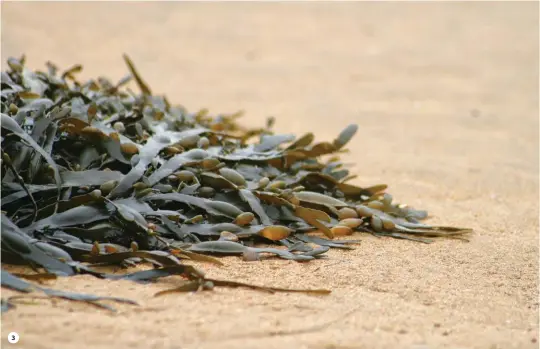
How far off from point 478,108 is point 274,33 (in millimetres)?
2388

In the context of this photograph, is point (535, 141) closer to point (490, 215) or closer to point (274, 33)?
point (490, 215)

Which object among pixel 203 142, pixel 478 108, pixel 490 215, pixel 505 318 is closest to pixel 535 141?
pixel 478 108

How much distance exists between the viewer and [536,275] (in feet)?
6.60

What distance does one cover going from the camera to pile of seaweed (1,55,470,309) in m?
1.78

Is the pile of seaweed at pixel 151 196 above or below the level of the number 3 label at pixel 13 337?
above

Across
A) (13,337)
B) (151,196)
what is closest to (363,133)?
(151,196)

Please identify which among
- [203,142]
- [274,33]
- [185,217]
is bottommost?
[185,217]

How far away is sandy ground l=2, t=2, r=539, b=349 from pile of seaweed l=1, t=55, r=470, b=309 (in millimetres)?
86

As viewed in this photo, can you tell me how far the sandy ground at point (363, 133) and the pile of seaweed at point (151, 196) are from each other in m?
0.09

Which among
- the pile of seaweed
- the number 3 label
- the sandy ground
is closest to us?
the number 3 label

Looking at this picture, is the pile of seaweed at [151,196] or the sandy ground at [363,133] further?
the pile of seaweed at [151,196]

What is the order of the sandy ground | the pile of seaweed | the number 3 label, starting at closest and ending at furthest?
the number 3 label < the sandy ground < the pile of seaweed

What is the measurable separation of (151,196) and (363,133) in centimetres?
232

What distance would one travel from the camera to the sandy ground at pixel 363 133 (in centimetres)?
149
